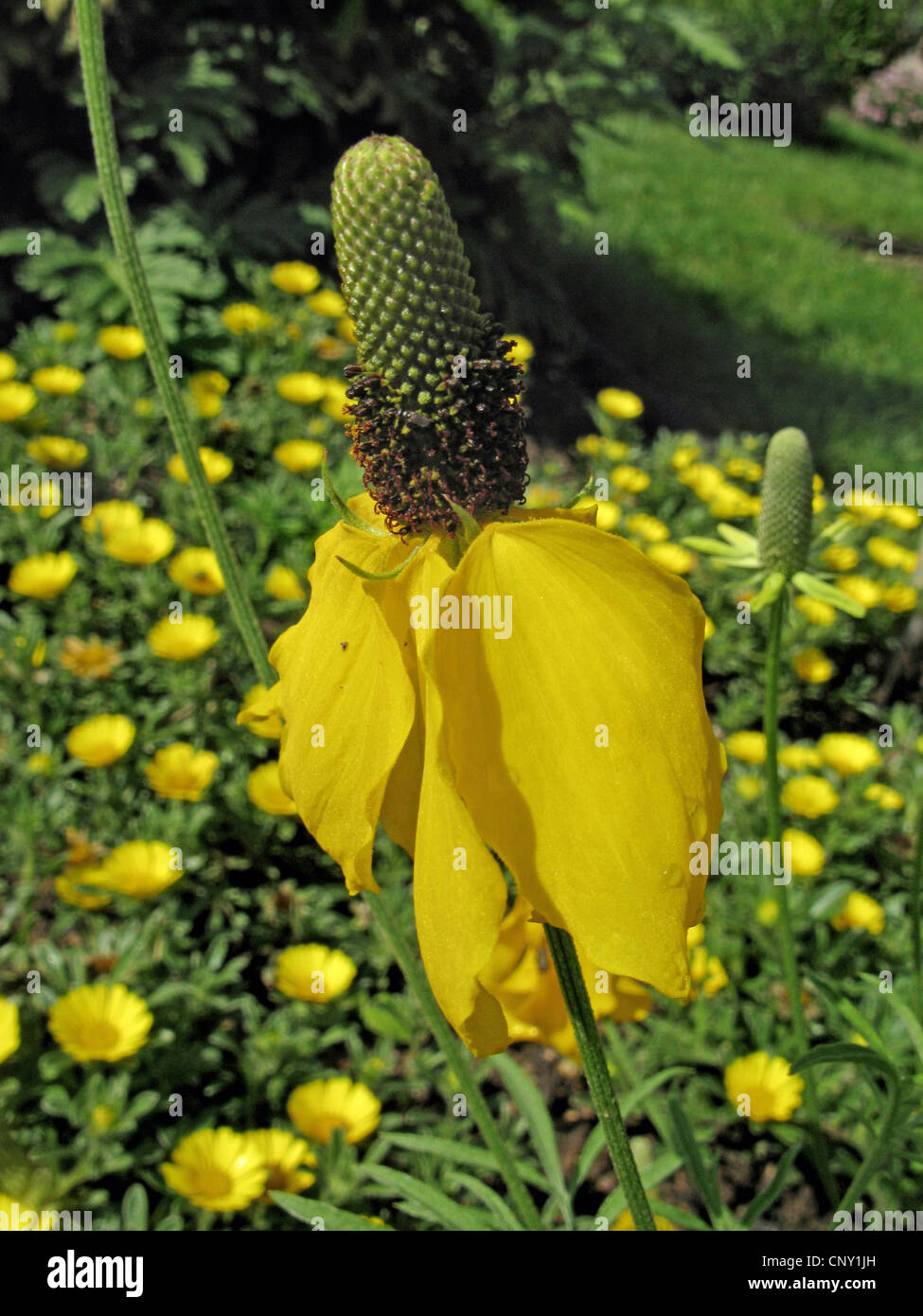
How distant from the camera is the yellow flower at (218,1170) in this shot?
1.42 metres

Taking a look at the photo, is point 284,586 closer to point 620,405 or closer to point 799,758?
point 799,758

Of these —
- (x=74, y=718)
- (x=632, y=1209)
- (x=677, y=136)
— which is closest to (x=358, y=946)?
(x=74, y=718)

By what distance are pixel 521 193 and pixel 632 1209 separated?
4.46 metres

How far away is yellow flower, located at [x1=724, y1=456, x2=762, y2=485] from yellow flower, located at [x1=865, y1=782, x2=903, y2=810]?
1.02 metres

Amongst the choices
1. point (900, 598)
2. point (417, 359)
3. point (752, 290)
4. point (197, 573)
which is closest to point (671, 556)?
point (900, 598)

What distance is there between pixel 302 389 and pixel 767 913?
185 cm

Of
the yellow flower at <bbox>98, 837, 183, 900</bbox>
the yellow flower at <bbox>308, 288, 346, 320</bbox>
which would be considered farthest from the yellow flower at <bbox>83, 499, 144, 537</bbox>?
the yellow flower at <bbox>308, 288, 346, 320</bbox>

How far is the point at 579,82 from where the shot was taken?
12.9 ft

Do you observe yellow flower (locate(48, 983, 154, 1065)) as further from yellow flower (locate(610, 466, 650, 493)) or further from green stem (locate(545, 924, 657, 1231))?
yellow flower (locate(610, 466, 650, 493))

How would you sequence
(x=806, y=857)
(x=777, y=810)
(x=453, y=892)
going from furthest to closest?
(x=806, y=857), (x=777, y=810), (x=453, y=892)

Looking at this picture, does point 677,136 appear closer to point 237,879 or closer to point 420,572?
point 237,879

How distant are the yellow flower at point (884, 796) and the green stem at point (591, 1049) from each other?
163 cm

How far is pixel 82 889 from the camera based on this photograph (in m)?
1.74

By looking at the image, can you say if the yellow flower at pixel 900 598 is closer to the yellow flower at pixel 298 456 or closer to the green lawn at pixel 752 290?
the yellow flower at pixel 298 456
